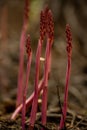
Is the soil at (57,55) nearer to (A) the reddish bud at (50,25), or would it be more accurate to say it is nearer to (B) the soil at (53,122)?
(B) the soil at (53,122)

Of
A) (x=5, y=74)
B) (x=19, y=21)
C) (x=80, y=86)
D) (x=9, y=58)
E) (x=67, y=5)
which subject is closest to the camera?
(x=80, y=86)

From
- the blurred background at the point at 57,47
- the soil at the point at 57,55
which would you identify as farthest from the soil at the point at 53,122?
the blurred background at the point at 57,47

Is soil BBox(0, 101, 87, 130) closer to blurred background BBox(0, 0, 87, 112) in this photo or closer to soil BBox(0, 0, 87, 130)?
soil BBox(0, 0, 87, 130)

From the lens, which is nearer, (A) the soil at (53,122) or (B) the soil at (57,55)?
(A) the soil at (53,122)

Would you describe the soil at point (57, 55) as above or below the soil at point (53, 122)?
above

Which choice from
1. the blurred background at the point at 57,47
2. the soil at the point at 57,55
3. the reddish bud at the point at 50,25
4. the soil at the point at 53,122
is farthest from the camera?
the blurred background at the point at 57,47

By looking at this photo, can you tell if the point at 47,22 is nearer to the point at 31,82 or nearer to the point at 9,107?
the point at 9,107

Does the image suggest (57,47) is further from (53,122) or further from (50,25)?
(50,25)

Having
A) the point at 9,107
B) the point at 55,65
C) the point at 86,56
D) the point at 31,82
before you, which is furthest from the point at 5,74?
the point at 9,107

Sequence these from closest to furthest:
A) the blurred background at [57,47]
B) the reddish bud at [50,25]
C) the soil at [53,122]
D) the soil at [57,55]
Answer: the reddish bud at [50,25]
the soil at [53,122]
the soil at [57,55]
the blurred background at [57,47]

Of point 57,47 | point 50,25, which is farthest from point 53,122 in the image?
point 57,47

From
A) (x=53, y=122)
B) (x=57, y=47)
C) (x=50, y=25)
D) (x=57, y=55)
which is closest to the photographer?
(x=50, y=25)
